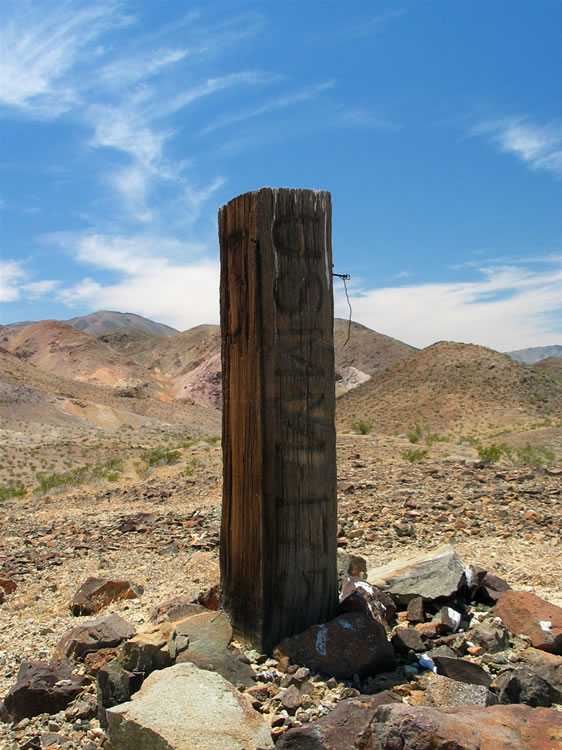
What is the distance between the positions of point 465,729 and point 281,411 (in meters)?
1.61

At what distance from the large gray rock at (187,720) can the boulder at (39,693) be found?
524mm

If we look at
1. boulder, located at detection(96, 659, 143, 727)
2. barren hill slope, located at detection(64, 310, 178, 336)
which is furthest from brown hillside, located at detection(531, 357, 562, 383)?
barren hill slope, located at detection(64, 310, 178, 336)

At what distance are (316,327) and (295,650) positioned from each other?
5.25ft

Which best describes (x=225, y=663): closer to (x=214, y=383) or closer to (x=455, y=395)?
(x=455, y=395)

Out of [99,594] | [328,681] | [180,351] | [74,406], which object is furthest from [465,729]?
[180,351]

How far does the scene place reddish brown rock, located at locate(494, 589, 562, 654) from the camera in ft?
11.5

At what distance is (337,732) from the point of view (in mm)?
2467

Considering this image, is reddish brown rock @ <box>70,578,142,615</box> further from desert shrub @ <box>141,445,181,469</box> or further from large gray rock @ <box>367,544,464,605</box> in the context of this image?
desert shrub @ <box>141,445,181,469</box>

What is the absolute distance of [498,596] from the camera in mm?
4125

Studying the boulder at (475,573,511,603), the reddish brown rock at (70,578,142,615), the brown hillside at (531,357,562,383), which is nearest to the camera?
the boulder at (475,573,511,603)

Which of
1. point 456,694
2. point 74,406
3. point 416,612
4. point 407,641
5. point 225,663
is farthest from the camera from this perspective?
point 74,406

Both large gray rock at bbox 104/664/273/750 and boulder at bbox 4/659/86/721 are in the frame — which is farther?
boulder at bbox 4/659/86/721

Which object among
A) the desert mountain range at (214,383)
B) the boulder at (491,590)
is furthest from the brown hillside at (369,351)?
the boulder at (491,590)

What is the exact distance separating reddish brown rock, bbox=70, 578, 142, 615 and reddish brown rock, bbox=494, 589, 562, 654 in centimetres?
252
